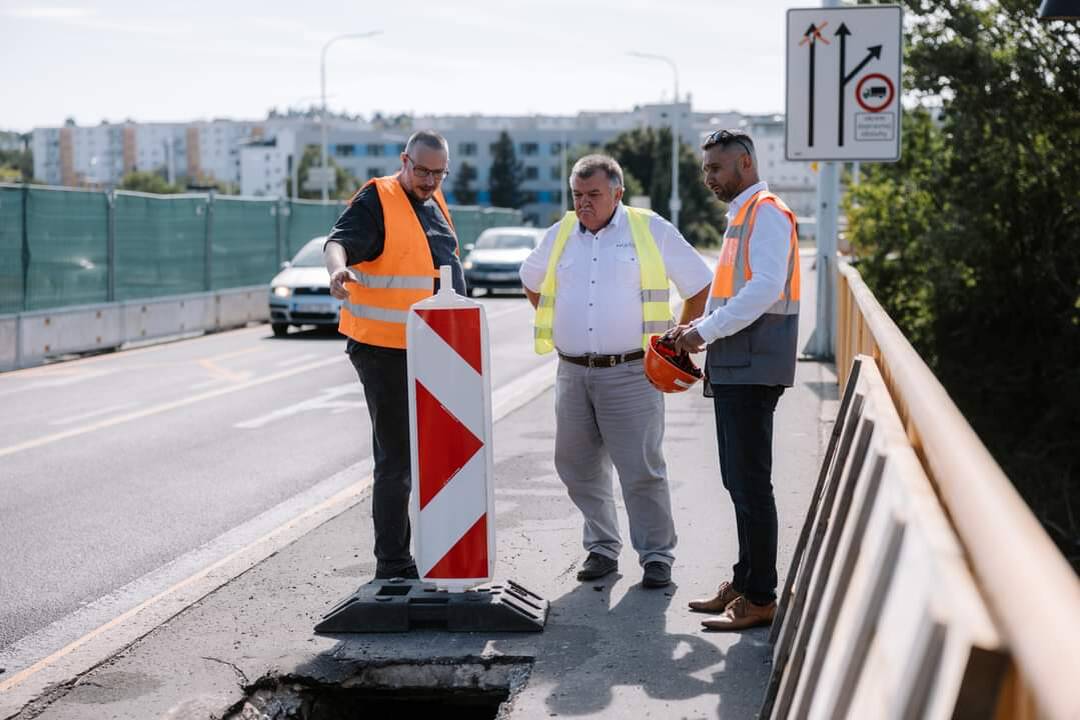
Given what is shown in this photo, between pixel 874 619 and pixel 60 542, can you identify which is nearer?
pixel 874 619

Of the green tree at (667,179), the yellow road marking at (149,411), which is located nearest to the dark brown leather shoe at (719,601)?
the yellow road marking at (149,411)

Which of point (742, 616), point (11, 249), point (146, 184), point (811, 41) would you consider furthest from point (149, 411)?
point (146, 184)

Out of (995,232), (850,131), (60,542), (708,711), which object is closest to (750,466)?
(708,711)

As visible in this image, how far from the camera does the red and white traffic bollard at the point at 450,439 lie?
208 inches

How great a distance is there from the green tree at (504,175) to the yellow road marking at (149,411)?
126569 millimetres

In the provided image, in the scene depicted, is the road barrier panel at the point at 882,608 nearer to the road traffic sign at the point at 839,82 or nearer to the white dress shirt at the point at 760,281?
the white dress shirt at the point at 760,281

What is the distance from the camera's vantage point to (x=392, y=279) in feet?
19.2

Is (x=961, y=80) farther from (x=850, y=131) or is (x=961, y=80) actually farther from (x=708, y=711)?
(x=708, y=711)

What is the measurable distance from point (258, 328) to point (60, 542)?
17541mm

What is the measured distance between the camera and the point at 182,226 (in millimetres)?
24094

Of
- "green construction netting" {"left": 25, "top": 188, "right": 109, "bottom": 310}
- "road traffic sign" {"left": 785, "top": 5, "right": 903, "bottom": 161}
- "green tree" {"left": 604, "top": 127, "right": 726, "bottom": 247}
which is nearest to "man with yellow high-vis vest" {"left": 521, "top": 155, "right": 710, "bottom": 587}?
"road traffic sign" {"left": 785, "top": 5, "right": 903, "bottom": 161}

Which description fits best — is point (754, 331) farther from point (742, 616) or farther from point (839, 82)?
point (839, 82)

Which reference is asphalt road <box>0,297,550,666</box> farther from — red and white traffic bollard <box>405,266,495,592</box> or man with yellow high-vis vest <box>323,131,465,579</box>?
red and white traffic bollard <box>405,266,495,592</box>

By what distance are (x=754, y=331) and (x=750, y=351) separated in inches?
3.1
